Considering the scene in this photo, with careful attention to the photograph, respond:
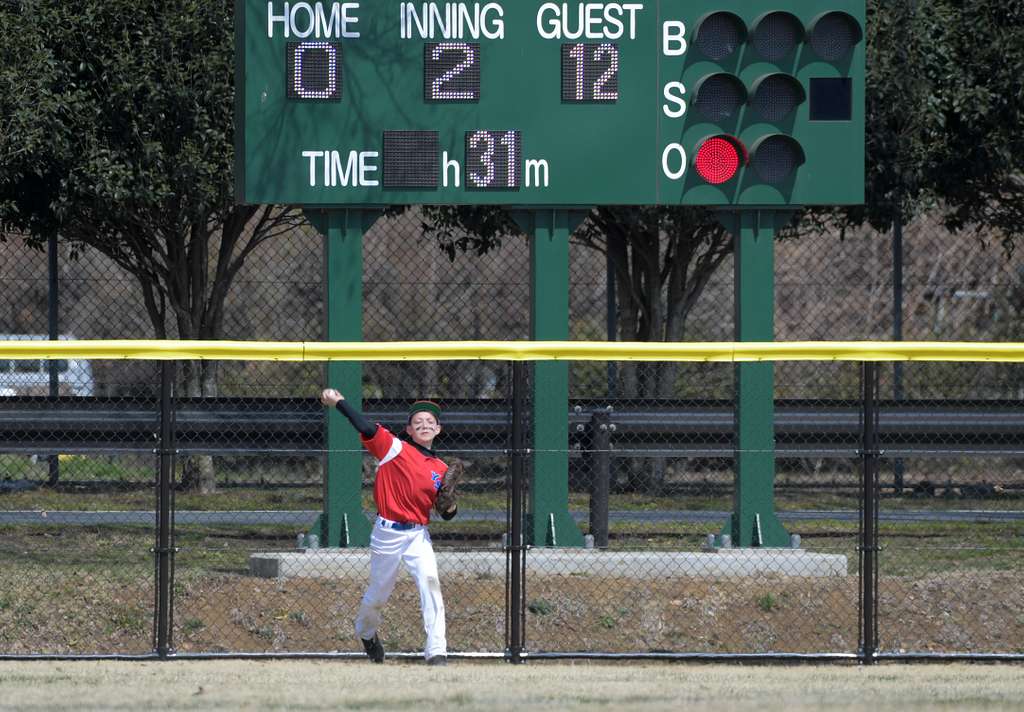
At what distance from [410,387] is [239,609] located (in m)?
9.95

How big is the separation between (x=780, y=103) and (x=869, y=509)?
11.4 ft

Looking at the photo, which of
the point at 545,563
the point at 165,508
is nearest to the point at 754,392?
the point at 545,563

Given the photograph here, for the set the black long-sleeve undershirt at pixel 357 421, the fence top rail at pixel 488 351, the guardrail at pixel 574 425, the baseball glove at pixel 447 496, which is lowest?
the baseball glove at pixel 447 496

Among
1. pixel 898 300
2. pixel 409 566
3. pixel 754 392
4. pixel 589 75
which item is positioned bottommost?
pixel 409 566

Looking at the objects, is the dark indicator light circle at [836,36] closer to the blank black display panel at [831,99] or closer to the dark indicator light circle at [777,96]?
the blank black display panel at [831,99]

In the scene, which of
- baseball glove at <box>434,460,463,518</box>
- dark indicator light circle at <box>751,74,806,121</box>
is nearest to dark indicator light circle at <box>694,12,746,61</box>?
dark indicator light circle at <box>751,74,806,121</box>

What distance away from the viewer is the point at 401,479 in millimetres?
9055

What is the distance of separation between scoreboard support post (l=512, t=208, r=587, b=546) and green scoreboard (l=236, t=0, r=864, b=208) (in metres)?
0.29

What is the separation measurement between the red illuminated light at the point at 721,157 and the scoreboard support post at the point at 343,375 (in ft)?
7.65

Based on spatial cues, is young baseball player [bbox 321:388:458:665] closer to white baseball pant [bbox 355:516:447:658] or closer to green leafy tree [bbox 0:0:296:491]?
white baseball pant [bbox 355:516:447:658]

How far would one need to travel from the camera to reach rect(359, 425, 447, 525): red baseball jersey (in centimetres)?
903

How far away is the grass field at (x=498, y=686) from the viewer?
26.5 feet

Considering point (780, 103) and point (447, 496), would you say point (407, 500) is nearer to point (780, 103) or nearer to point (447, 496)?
point (447, 496)

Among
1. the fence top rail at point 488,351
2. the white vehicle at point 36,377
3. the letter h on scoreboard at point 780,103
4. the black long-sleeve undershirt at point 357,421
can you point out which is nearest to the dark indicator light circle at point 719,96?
the letter h on scoreboard at point 780,103
